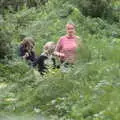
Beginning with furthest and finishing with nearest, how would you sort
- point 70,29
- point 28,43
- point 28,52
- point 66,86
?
point 28,52 → point 28,43 → point 70,29 → point 66,86

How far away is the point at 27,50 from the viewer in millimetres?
13898

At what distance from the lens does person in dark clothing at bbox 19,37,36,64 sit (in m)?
13.8

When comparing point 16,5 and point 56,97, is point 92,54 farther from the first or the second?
point 16,5

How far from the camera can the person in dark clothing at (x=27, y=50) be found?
1384cm

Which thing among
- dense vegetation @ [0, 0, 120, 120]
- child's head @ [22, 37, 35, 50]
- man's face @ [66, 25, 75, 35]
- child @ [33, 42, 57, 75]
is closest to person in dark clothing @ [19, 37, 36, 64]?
child's head @ [22, 37, 35, 50]

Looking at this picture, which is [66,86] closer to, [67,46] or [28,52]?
[67,46]

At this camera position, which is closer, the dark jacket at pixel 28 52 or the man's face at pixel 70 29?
the man's face at pixel 70 29

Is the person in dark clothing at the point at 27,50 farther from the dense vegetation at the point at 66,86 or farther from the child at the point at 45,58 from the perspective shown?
the child at the point at 45,58

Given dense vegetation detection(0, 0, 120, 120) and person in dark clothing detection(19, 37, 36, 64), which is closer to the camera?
dense vegetation detection(0, 0, 120, 120)

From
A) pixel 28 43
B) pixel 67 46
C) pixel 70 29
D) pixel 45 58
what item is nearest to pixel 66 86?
pixel 45 58

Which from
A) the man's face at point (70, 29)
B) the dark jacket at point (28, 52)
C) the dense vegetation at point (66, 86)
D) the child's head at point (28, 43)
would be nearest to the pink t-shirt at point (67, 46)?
the man's face at point (70, 29)

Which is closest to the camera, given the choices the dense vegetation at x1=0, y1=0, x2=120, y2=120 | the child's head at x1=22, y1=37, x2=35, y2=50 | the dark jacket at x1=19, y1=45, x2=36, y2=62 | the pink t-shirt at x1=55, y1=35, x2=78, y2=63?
the dense vegetation at x1=0, y1=0, x2=120, y2=120

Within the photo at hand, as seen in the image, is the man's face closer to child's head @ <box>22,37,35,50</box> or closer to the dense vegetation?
the dense vegetation

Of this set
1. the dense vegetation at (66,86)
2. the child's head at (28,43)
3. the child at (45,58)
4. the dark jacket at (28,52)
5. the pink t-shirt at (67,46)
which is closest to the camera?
the dense vegetation at (66,86)
